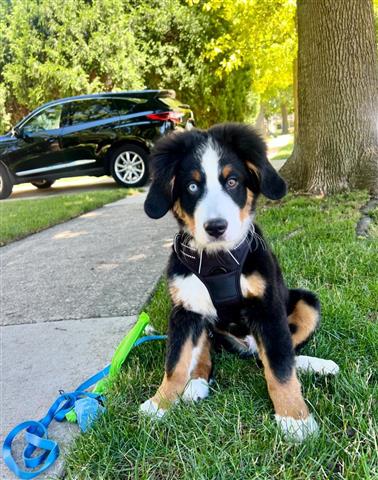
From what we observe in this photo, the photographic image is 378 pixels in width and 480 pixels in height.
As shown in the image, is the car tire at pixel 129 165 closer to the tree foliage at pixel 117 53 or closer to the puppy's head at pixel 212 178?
the tree foliage at pixel 117 53

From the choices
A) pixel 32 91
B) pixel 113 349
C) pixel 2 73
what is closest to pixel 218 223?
pixel 113 349

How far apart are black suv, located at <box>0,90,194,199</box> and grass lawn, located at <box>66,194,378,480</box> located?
7.77 m

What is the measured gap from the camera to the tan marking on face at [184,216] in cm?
239

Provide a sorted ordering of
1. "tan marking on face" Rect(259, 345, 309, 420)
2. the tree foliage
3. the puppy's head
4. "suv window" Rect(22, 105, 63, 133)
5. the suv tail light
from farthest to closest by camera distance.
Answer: the tree foliage, "suv window" Rect(22, 105, 63, 133), the suv tail light, the puppy's head, "tan marking on face" Rect(259, 345, 309, 420)

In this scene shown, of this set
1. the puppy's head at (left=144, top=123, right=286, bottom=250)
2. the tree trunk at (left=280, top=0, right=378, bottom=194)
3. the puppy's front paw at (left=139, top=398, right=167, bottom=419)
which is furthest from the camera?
the tree trunk at (left=280, top=0, right=378, bottom=194)

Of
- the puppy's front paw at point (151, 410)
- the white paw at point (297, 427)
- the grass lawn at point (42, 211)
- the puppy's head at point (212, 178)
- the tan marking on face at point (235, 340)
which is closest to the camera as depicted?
the white paw at point (297, 427)

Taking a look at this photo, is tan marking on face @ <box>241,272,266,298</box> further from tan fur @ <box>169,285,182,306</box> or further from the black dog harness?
tan fur @ <box>169,285,182,306</box>

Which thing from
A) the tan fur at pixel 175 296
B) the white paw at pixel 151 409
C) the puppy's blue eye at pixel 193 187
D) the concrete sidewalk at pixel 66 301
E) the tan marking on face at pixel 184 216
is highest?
the puppy's blue eye at pixel 193 187

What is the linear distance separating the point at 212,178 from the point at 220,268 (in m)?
0.46

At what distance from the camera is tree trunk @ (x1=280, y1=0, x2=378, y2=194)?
5668 millimetres

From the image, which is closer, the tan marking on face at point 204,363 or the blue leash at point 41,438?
the blue leash at point 41,438

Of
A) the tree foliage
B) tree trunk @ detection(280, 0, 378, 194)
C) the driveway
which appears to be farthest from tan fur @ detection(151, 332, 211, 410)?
the tree foliage

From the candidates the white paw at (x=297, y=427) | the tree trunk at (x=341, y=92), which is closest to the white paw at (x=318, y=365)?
the white paw at (x=297, y=427)

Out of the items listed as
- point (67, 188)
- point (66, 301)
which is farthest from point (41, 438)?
point (67, 188)
